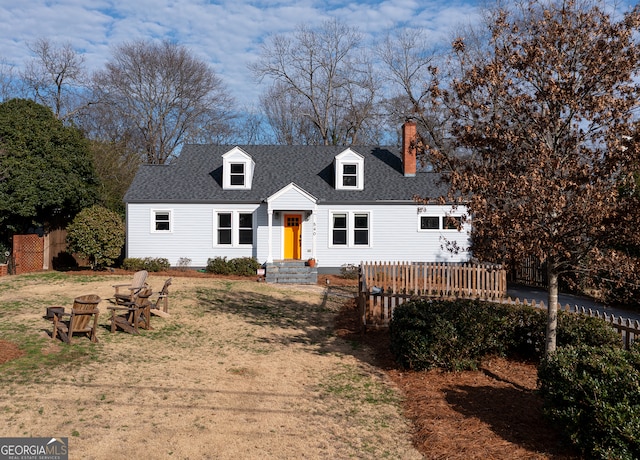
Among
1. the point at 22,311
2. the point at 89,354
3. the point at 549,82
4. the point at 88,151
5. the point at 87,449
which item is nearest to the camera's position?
the point at 87,449

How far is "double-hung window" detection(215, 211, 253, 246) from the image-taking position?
877 inches

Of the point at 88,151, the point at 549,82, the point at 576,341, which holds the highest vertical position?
the point at 88,151

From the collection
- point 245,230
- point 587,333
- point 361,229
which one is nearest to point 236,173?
point 245,230

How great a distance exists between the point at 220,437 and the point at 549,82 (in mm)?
6742

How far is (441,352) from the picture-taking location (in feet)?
25.7

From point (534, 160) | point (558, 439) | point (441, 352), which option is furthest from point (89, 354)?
point (534, 160)

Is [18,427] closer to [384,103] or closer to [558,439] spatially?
[558,439]

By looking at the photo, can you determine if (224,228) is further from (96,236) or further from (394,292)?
(394,292)

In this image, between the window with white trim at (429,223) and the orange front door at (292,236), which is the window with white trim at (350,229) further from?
the window with white trim at (429,223)

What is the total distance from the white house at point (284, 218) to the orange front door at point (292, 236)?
51 millimetres

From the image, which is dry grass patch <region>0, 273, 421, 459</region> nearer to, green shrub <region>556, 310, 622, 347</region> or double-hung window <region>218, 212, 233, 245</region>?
green shrub <region>556, 310, 622, 347</region>

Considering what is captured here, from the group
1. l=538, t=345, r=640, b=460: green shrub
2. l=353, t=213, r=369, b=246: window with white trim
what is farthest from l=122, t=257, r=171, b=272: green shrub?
l=538, t=345, r=640, b=460: green shrub

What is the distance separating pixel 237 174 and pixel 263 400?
57.9 feet

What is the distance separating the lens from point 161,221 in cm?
2228
